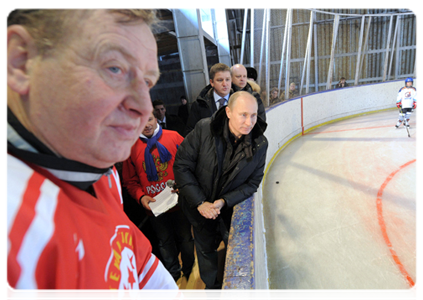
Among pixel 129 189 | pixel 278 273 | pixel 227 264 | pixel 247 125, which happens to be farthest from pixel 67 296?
pixel 278 273

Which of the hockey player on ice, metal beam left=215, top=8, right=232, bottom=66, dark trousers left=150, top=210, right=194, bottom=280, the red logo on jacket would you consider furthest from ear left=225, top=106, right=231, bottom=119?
metal beam left=215, top=8, right=232, bottom=66

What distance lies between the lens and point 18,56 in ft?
1.05

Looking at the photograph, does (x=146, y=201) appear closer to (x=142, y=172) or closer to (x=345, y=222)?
(x=142, y=172)

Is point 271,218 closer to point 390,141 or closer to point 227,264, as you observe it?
point 227,264

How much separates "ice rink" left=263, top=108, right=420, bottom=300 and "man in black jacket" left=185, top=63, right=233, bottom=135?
156 centimetres

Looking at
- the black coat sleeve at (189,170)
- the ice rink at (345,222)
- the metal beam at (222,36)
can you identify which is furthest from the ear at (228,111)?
the metal beam at (222,36)

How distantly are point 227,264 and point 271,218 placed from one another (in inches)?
83.4

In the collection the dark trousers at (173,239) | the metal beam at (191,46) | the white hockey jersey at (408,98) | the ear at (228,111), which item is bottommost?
the dark trousers at (173,239)

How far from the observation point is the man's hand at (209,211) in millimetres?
1663

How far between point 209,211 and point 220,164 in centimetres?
33

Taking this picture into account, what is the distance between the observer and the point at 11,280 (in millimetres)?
298

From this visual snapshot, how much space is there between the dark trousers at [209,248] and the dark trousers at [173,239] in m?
0.28

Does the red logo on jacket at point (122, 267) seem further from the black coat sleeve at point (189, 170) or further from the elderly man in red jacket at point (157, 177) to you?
the elderly man in red jacket at point (157, 177)

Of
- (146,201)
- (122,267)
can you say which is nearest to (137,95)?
(122,267)
